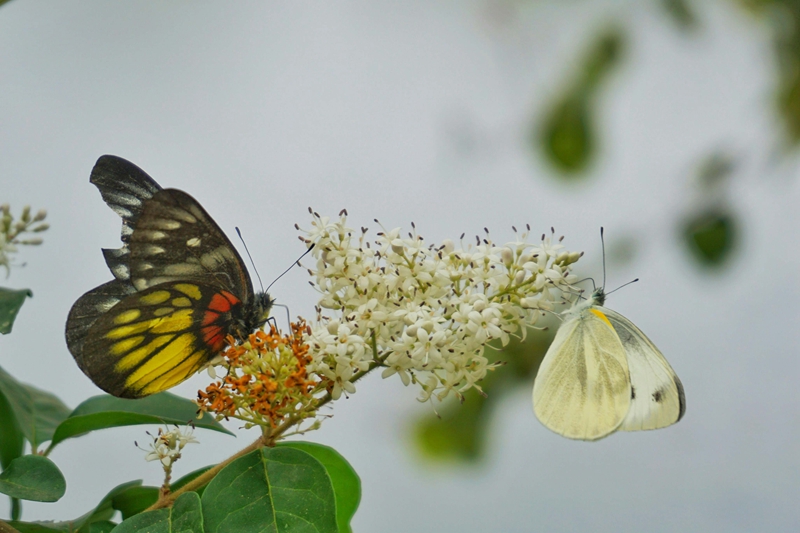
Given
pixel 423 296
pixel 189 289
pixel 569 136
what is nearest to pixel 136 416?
pixel 189 289

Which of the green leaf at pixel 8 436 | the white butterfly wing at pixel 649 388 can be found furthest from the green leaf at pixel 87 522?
the white butterfly wing at pixel 649 388

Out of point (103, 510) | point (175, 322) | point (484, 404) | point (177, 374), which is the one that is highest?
point (175, 322)

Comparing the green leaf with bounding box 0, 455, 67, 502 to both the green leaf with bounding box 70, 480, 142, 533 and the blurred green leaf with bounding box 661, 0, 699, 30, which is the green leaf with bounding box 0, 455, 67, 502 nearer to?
the green leaf with bounding box 70, 480, 142, 533

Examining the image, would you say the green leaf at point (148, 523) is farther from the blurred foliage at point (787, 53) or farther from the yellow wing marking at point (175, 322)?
the blurred foliage at point (787, 53)

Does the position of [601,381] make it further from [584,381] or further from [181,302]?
[181,302]

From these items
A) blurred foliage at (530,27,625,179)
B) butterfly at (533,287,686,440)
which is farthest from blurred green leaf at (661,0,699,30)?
butterfly at (533,287,686,440)

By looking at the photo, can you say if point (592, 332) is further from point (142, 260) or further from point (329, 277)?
point (142, 260)
